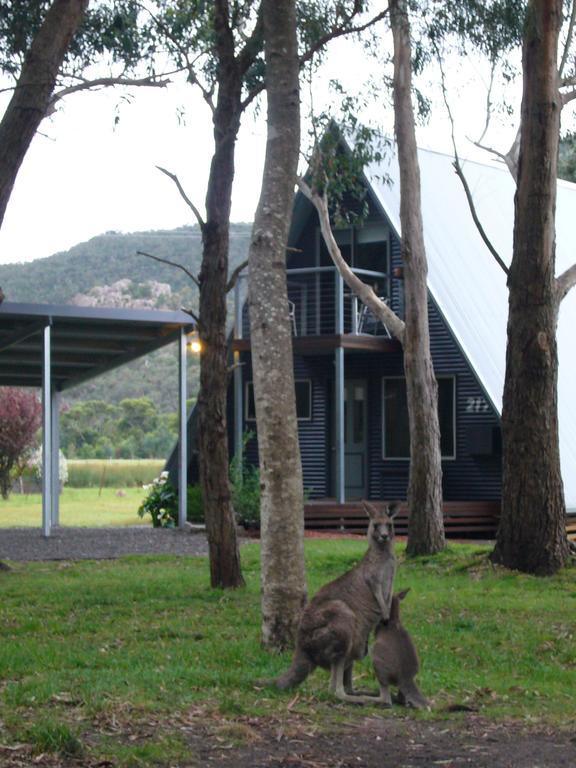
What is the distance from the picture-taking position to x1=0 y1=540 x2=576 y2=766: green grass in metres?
7.48

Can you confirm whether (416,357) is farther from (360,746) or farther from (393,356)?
(360,746)

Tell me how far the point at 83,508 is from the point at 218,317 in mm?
25433

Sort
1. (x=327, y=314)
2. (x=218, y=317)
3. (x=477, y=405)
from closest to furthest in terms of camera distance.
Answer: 1. (x=218, y=317)
2. (x=477, y=405)
3. (x=327, y=314)

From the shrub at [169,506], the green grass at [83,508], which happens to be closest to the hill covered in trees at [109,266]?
the green grass at [83,508]

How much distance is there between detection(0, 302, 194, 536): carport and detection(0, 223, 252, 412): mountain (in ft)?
129

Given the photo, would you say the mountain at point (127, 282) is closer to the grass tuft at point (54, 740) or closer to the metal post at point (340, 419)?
the metal post at point (340, 419)

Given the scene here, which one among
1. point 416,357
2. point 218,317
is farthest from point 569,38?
point 218,317

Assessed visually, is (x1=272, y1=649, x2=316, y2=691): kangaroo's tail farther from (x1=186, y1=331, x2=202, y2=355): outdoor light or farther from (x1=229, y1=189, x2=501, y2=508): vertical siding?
(x1=229, y1=189, x2=501, y2=508): vertical siding

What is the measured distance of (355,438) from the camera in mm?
26672

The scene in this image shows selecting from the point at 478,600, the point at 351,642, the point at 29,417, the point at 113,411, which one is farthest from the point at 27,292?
the point at 351,642

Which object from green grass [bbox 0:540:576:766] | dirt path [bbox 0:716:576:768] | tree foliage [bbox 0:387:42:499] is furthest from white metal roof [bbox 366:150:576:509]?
tree foliage [bbox 0:387:42:499]

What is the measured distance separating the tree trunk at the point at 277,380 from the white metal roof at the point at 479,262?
42.6 feet

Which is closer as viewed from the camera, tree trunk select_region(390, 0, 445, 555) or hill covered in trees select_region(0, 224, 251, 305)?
tree trunk select_region(390, 0, 445, 555)

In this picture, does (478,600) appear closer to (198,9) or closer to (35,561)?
(35,561)
